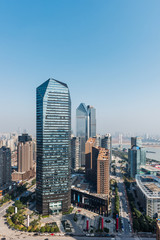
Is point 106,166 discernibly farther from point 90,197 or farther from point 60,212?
point 60,212

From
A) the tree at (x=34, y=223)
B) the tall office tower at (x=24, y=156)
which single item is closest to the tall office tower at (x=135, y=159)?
the tall office tower at (x=24, y=156)

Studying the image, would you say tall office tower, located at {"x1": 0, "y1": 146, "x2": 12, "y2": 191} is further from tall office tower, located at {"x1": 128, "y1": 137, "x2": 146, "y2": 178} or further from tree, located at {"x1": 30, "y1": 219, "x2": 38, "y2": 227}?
tall office tower, located at {"x1": 128, "y1": 137, "x2": 146, "y2": 178}

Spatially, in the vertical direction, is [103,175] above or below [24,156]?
below

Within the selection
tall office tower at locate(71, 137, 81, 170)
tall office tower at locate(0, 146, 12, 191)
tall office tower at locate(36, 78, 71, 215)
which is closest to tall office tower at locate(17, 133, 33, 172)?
tall office tower at locate(0, 146, 12, 191)

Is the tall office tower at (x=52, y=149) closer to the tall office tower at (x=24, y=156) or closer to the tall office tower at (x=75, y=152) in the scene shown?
the tall office tower at (x=24, y=156)

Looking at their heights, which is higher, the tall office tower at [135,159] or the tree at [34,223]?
the tall office tower at [135,159]

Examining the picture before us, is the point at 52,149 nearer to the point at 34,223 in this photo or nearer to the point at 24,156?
the point at 34,223

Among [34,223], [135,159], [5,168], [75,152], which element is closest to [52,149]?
[34,223]

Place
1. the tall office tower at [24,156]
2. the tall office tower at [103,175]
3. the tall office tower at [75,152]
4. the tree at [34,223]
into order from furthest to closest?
the tall office tower at [75,152], the tall office tower at [24,156], the tall office tower at [103,175], the tree at [34,223]

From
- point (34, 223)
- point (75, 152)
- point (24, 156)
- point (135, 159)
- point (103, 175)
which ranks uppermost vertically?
point (24, 156)
